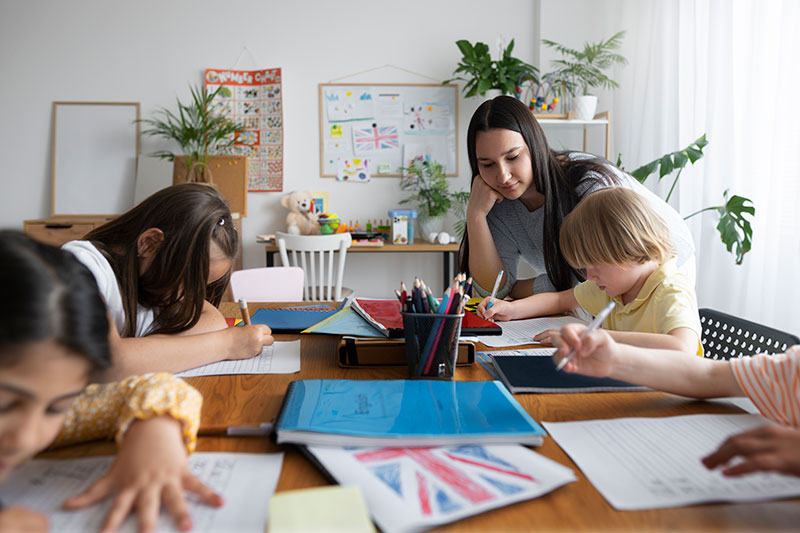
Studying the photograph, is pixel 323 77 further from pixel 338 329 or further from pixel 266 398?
pixel 266 398

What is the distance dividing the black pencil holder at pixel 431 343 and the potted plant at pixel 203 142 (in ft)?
10.1

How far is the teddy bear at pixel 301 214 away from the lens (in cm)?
383

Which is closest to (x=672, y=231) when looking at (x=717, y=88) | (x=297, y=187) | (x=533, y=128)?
(x=533, y=128)

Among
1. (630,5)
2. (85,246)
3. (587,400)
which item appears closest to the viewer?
(587,400)

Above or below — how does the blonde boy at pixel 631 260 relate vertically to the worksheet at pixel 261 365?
above

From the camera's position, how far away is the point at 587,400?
850 millimetres

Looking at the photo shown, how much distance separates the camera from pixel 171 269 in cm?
113

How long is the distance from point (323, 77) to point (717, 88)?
242cm

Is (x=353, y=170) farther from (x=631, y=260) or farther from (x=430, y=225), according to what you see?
(x=631, y=260)

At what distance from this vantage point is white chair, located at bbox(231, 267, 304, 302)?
2195 mm

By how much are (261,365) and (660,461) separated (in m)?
0.66

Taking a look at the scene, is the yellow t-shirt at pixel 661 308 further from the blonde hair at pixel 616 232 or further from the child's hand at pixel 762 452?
the child's hand at pixel 762 452

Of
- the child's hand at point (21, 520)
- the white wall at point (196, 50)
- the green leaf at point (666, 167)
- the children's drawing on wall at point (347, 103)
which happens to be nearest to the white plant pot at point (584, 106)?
the white wall at point (196, 50)

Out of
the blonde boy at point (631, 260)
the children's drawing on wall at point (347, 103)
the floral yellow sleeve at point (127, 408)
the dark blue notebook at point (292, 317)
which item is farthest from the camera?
the children's drawing on wall at point (347, 103)
